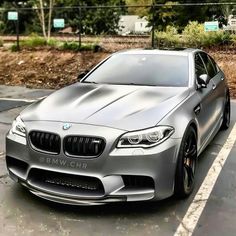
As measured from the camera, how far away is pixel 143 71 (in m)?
5.64

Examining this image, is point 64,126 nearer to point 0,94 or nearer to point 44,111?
point 44,111

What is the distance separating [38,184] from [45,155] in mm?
313

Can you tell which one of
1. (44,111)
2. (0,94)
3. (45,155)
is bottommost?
(0,94)

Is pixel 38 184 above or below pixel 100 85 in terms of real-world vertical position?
below

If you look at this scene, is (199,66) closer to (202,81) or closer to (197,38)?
(202,81)

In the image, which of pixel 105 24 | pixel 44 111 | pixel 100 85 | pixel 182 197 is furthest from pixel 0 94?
pixel 105 24

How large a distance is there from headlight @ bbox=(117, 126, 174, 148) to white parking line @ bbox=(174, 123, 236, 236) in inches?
28.8

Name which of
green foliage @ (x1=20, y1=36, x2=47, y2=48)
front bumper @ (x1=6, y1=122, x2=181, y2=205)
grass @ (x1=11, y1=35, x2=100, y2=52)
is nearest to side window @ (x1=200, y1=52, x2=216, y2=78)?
front bumper @ (x1=6, y1=122, x2=181, y2=205)

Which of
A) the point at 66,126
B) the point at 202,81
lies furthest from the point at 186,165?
the point at 202,81

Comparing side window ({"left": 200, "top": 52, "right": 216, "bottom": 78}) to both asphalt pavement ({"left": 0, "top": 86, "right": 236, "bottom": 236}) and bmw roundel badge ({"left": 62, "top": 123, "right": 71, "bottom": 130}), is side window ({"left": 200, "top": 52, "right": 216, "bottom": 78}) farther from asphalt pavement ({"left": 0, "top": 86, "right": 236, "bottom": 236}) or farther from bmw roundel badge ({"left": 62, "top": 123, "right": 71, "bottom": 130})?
bmw roundel badge ({"left": 62, "top": 123, "right": 71, "bottom": 130})

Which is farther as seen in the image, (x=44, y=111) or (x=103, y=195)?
(x=44, y=111)

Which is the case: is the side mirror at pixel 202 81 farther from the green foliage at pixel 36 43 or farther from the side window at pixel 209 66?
the green foliage at pixel 36 43

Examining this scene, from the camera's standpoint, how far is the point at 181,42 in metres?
14.3

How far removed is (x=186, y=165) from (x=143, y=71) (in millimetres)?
1685
